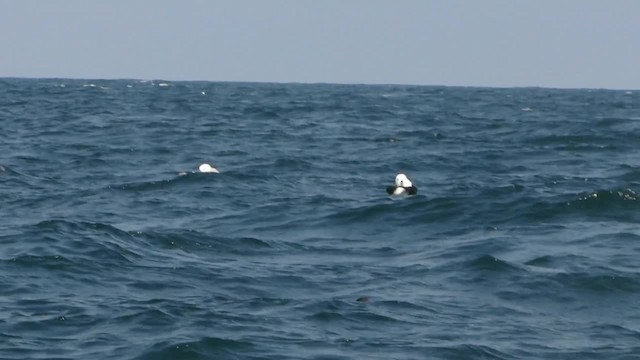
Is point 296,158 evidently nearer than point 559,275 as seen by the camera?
No

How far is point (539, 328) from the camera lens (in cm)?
1544

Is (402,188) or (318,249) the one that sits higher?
(402,188)

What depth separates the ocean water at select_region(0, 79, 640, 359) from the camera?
14625 mm

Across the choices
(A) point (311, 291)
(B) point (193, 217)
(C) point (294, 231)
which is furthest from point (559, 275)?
(B) point (193, 217)

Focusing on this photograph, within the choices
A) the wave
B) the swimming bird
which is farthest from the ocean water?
the swimming bird

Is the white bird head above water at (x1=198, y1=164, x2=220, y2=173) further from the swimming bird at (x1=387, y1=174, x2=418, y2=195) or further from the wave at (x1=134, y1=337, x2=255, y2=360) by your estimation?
the wave at (x1=134, y1=337, x2=255, y2=360)

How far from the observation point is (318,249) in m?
20.9

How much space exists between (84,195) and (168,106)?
38.2 metres

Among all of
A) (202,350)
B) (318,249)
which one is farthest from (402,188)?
(202,350)

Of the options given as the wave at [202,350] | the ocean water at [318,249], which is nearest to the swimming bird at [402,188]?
the ocean water at [318,249]

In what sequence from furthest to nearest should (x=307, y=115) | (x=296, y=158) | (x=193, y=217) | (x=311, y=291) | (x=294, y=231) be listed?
(x=307, y=115) < (x=296, y=158) < (x=193, y=217) < (x=294, y=231) < (x=311, y=291)

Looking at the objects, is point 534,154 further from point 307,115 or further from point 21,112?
point 21,112

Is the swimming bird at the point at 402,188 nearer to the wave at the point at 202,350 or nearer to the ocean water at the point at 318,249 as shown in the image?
the ocean water at the point at 318,249

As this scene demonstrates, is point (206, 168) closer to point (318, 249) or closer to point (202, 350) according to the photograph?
point (318, 249)
